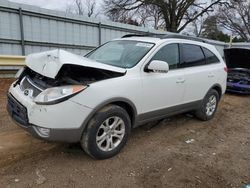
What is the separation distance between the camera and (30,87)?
13.0ft

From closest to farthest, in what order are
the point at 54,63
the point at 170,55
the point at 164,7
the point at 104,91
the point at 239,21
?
the point at 54,63 < the point at 104,91 < the point at 170,55 < the point at 164,7 < the point at 239,21

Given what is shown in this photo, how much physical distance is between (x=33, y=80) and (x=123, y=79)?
130 centimetres

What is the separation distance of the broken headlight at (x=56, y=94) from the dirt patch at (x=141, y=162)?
3.10ft

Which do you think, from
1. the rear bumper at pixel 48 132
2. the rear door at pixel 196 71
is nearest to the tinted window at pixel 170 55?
the rear door at pixel 196 71

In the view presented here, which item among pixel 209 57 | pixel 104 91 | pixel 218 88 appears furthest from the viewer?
pixel 218 88

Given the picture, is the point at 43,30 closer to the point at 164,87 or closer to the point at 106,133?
the point at 164,87

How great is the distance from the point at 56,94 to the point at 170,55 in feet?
7.96

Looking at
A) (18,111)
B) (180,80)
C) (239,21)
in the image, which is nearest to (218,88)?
(180,80)

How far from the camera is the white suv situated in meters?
3.59

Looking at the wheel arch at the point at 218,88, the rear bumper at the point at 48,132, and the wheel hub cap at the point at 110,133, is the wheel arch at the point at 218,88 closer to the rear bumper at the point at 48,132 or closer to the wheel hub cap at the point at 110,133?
the wheel hub cap at the point at 110,133

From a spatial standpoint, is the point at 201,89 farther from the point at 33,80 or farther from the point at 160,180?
the point at 33,80

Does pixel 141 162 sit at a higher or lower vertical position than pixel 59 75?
lower

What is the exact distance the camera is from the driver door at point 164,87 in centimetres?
454

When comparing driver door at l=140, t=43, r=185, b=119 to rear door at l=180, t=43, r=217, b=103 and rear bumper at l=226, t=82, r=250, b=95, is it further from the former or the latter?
rear bumper at l=226, t=82, r=250, b=95
